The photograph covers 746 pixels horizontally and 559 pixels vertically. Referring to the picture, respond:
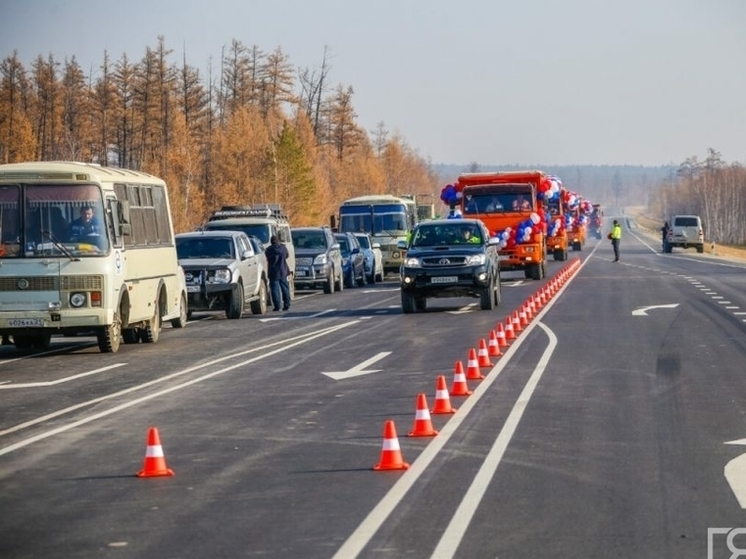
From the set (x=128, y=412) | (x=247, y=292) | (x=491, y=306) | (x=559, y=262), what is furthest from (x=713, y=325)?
(x=559, y=262)

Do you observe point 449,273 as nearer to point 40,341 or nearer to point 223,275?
point 223,275

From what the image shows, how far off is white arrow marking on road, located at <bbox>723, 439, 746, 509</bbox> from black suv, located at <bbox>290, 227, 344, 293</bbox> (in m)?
31.8

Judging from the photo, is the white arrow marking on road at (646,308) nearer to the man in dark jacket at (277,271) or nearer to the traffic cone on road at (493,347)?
the man in dark jacket at (277,271)

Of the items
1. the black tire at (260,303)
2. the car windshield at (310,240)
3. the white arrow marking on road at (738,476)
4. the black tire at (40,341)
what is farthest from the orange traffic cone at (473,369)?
the car windshield at (310,240)

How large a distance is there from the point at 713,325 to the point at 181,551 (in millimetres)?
19103

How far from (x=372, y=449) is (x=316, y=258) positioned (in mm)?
31455

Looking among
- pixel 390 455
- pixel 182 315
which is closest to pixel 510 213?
pixel 182 315

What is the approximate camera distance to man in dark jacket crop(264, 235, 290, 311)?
3438 cm

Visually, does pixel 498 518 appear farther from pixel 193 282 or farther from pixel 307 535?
pixel 193 282

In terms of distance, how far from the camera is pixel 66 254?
22453 mm

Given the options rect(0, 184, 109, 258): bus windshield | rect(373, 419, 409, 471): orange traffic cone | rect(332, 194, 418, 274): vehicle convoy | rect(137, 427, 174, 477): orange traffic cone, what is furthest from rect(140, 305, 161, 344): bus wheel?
rect(332, 194, 418, 274): vehicle convoy

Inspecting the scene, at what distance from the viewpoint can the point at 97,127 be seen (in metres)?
128

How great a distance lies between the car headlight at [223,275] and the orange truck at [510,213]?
1561 cm

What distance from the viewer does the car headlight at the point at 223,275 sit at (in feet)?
102
